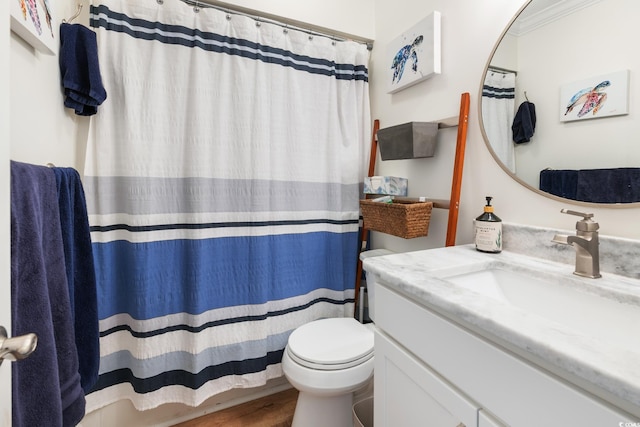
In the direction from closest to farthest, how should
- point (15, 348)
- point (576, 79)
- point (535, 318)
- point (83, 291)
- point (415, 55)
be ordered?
point (15, 348)
point (535, 318)
point (576, 79)
point (83, 291)
point (415, 55)

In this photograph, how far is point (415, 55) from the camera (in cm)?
137

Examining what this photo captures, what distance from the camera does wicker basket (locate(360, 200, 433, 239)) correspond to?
47.7 inches

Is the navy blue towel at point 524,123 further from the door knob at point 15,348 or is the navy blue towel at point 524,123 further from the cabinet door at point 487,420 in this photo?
the door knob at point 15,348

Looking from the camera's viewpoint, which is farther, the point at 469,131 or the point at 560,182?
the point at 469,131

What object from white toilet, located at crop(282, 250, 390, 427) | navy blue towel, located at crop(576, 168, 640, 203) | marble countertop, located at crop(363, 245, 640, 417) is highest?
navy blue towel, located at crop(576, 168, 640, 203)

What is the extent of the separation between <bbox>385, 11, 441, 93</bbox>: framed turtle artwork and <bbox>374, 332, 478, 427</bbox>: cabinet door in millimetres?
1172

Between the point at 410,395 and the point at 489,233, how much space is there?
1.89 ft

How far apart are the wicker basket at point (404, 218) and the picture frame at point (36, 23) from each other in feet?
4.17

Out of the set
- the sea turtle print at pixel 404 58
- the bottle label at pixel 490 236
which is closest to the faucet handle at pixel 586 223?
the bottle label at pixel 490 236

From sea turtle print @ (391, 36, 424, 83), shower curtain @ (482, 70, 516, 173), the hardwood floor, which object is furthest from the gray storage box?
the hardwood floor

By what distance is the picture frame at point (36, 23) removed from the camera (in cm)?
68

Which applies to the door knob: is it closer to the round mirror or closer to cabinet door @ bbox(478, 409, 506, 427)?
cabinet door @ bbox(478, 409, 506, 427)

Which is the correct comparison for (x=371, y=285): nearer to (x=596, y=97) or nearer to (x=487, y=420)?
(x=487, y=420)

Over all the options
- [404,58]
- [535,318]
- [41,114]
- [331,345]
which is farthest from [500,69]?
[41,114]
